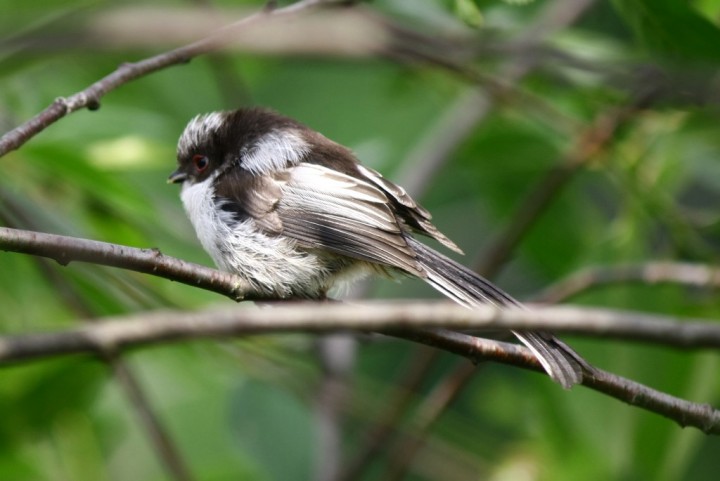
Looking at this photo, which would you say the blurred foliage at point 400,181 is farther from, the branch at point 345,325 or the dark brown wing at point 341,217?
the branch at point 345,325

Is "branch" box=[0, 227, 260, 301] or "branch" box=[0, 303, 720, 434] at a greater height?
"branch" box=[0, 303, 720, 434]

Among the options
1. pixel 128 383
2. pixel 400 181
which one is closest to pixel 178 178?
pixel 128 383

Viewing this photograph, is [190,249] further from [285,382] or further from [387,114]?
[387,114]

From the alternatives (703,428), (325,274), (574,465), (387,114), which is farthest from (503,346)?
(387,114)

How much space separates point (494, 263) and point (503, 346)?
1.97 metres

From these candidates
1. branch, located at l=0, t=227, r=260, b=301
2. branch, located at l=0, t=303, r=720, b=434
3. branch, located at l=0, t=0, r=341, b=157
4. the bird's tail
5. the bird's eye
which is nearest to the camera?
branch, located at l=0, t=303, r=720, b=434

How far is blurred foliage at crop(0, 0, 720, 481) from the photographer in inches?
135

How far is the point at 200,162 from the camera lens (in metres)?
3.98

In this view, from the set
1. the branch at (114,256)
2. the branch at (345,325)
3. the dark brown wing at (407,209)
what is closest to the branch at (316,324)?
the branch at (345,325)

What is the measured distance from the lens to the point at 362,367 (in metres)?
6.34

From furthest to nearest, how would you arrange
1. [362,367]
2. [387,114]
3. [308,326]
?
[362,367], [387,114], [308,326]

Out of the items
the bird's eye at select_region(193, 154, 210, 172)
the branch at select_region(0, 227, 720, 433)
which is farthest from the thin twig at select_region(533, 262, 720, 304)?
the branch at select_region(0, 227, 720, 433)

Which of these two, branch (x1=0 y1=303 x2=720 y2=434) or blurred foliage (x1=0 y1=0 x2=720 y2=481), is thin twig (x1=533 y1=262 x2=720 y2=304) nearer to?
blurred foliage (x1=0 y1=0 x2=720 y2=481)

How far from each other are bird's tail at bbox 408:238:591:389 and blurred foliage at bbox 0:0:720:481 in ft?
2.10
